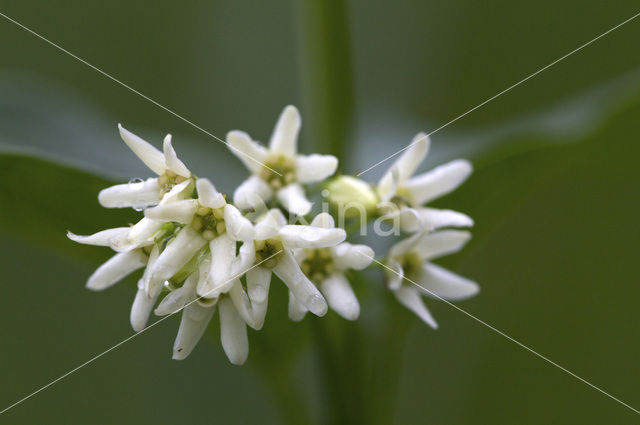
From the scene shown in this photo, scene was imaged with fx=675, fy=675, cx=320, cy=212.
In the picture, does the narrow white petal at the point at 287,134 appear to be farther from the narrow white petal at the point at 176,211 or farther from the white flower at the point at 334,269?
the narrow white petal at the point at 176,211

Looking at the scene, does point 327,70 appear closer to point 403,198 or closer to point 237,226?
point 403,198

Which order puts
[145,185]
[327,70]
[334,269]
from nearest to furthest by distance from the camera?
[145,185]
[334,269]
[327,70]

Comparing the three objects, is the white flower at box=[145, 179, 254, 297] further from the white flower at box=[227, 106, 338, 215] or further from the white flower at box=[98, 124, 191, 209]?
the white flower at box=[227, 106, 338, 215]

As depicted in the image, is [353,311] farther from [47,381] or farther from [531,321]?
[47,381]

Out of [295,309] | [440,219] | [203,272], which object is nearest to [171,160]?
[203,272]

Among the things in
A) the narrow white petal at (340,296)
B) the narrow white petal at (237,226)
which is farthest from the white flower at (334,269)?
the narrow white petal at (237,226)

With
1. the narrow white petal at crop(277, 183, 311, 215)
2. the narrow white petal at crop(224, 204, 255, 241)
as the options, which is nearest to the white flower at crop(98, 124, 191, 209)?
the narrow white petal at crop(224, 204, 255, 241)
